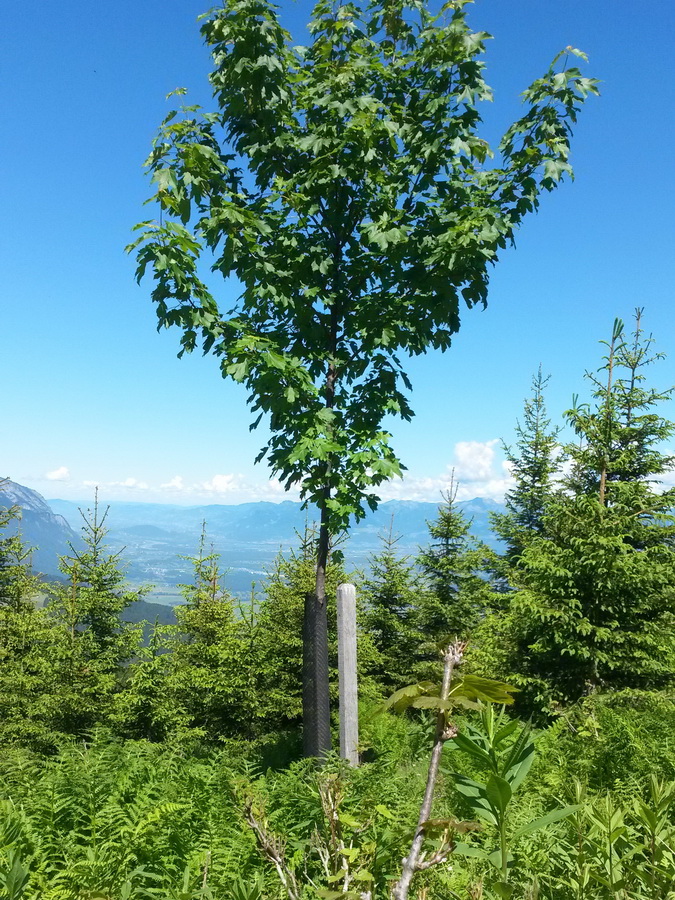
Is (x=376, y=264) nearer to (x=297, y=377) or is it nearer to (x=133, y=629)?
(x=297, y=377)

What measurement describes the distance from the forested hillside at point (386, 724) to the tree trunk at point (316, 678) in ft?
1.02

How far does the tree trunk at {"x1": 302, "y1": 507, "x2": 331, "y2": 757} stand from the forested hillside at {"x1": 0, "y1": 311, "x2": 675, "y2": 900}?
1.02 ft

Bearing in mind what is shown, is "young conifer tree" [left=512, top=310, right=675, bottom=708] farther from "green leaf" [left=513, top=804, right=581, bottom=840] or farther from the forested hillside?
"green leaf" [left=513, top=804, right=581, bottom=840]

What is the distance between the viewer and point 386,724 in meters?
8.27

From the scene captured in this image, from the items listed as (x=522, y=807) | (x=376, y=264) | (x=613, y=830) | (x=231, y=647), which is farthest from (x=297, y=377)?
(x=231, y=647)

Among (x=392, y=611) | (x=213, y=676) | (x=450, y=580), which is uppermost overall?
(x=450, y=580)

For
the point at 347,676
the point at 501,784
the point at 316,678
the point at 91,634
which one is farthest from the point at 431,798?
the point at 91,634

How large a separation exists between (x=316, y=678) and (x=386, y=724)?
371 cm

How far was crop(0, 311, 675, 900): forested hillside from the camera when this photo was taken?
1.44 meters

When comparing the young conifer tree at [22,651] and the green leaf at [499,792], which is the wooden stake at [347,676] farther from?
the young conifer tree at [22,651]

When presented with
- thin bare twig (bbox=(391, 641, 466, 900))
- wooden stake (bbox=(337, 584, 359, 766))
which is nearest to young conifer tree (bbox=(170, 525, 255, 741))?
wooden stake (bbox=(337, 584, 359, 766))

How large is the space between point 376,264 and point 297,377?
55.0 inches

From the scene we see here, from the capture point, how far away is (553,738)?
5051mm

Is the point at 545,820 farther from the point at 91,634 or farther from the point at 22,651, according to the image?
the point at 22,651
